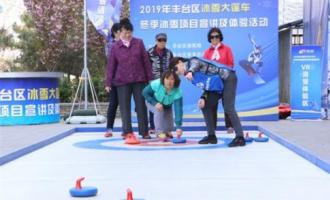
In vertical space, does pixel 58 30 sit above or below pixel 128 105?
above

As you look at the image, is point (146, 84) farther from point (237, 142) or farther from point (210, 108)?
point (237, 142)

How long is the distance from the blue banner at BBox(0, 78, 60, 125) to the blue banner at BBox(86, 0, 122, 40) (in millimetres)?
1690

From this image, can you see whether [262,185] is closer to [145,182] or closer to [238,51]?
[145,182]

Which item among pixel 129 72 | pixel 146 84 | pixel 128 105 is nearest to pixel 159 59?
pixel 146 84

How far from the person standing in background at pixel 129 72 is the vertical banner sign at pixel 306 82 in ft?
13.3

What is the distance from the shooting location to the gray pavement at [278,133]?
686 cm

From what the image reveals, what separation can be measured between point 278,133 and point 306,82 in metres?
3.18

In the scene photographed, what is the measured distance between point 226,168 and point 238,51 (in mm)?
5547

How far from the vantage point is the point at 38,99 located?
10781 mm

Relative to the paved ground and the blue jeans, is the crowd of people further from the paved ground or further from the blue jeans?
the paved ground

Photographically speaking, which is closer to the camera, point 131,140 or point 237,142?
point 237,142

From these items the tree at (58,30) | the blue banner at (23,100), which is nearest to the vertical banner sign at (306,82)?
the blue banner at (23,100)

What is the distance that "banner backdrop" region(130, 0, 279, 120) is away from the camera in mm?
11094

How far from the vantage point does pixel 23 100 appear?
420 inches
